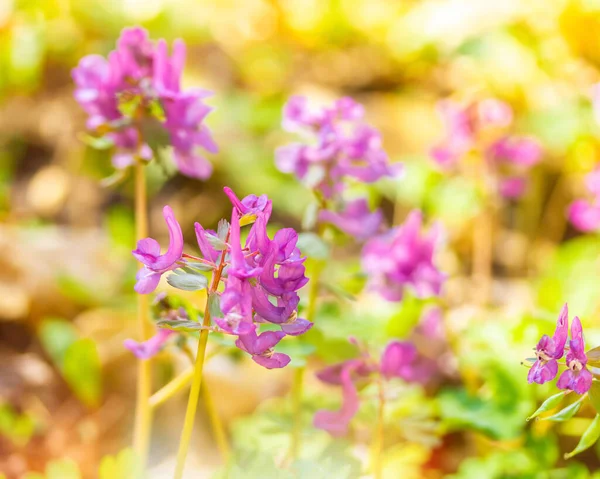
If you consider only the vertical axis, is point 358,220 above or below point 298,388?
above

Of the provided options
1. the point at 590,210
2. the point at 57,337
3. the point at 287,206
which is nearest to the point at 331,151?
the point at 590,210

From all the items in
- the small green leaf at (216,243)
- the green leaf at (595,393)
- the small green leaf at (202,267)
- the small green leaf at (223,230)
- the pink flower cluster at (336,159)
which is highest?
the pink flower cluster at (336,159)

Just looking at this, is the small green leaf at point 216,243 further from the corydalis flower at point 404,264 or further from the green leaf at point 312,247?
the corydalis flower at point 404,264

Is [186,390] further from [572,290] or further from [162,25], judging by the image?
[162,25]

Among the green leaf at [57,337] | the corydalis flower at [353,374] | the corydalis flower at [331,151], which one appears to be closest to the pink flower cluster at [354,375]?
the corydalis flower at [353,374]

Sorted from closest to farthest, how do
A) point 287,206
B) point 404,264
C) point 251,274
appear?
point 251,274 < point 404,264 < point 287,206

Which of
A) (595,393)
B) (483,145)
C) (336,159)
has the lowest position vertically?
(595,393)

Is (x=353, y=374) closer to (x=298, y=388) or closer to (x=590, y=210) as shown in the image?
(x=298, y=388)

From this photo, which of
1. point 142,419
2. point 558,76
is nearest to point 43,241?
point 142,419
